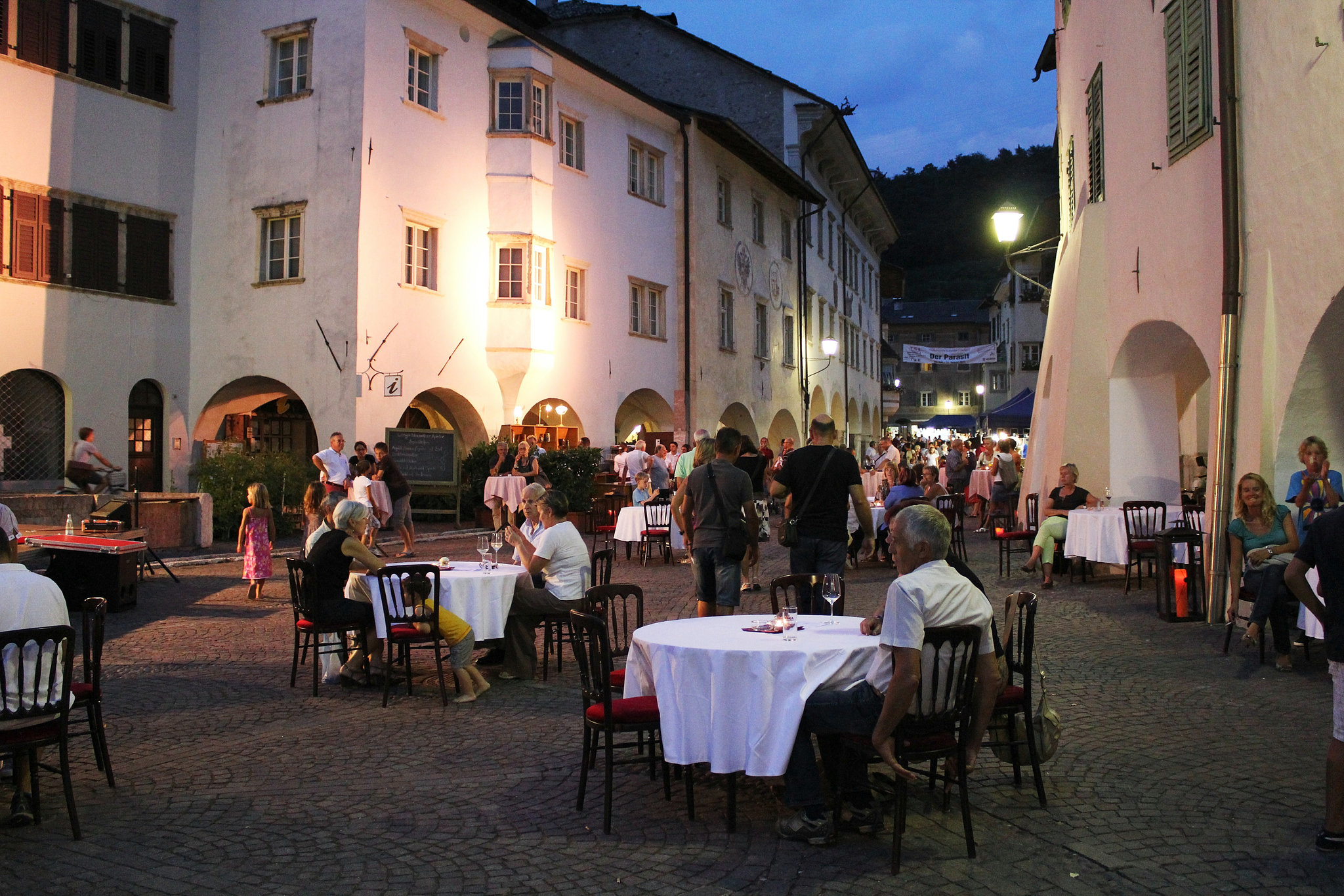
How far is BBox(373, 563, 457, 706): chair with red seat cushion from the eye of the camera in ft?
25.7

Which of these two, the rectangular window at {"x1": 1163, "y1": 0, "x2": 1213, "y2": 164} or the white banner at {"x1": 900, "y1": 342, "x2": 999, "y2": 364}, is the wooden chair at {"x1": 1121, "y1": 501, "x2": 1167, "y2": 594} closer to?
the rectangular window at {"x1": 1163, "y1": 0, "x2": 1213, "y2": 164}

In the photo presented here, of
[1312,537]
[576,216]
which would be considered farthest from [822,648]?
[576,216]

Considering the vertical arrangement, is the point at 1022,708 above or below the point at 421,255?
below

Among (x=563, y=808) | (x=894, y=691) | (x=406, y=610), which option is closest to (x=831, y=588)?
(x=894, y=691)

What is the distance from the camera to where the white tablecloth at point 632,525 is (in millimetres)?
16625

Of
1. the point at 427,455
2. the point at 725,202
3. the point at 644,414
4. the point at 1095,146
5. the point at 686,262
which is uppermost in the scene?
the point at 725,202

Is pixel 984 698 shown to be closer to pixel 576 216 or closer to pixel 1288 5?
pixel 1288 5

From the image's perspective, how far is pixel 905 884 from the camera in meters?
4.45

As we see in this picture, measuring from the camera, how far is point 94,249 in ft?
64.7

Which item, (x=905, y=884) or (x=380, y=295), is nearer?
(x=905, y=884)

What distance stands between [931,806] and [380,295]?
1689cm

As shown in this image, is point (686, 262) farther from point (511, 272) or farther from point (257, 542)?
point (257, 542)

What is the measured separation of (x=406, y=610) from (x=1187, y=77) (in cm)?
910

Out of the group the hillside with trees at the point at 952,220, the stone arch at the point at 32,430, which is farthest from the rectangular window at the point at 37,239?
the hillside with trees at the point at 952,220
